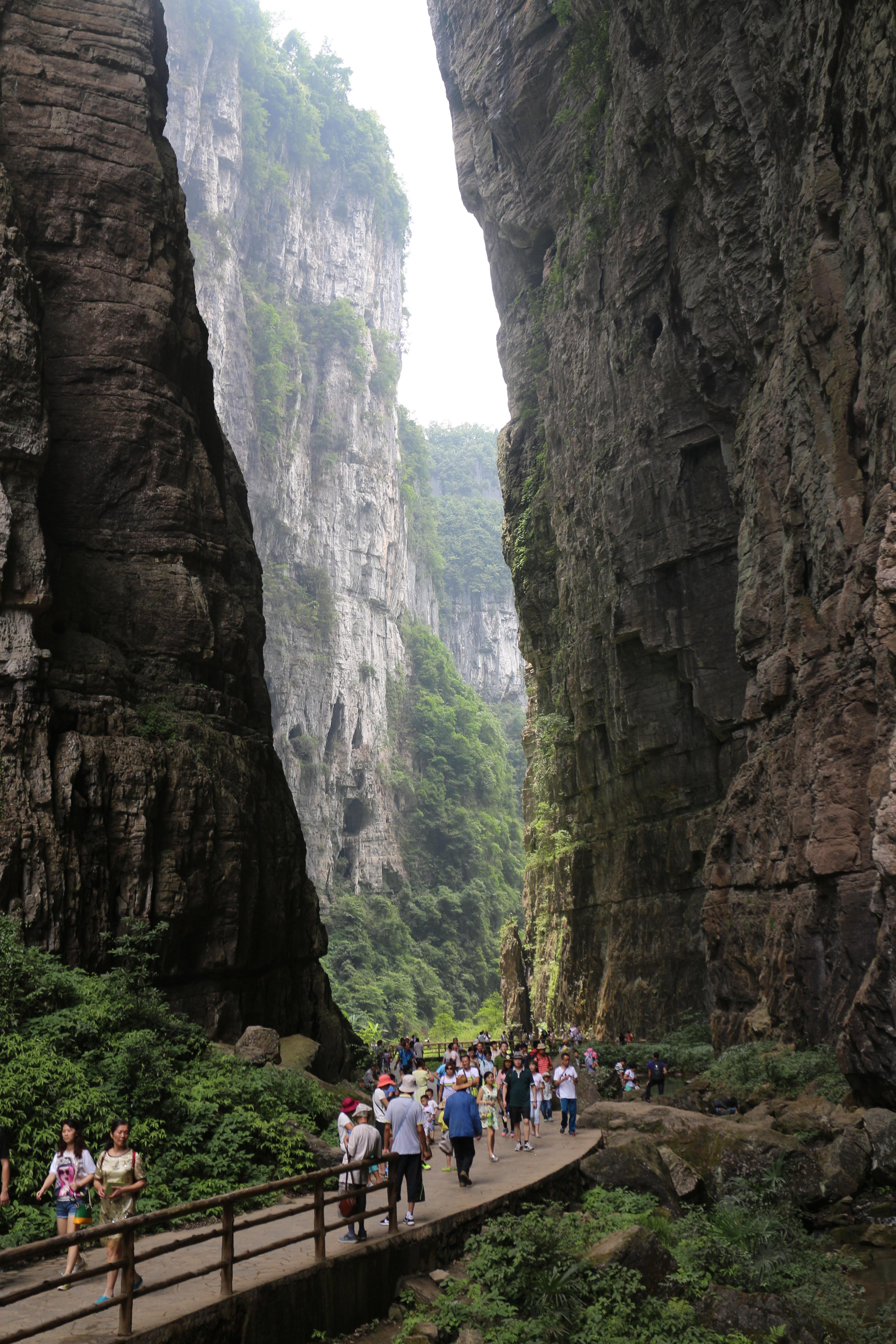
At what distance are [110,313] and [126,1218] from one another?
59.1ft

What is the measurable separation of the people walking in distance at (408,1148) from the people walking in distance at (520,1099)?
4.54 metres

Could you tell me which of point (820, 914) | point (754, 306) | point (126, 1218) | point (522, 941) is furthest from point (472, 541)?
point (126, 1218)

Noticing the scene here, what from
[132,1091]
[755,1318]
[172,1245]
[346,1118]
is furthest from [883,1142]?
[172,1245]

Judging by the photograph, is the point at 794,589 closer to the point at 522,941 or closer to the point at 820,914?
the point at 820,914

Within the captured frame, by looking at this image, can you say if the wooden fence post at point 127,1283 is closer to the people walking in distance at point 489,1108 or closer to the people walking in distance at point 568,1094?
the people walking in distance at point 489,1108

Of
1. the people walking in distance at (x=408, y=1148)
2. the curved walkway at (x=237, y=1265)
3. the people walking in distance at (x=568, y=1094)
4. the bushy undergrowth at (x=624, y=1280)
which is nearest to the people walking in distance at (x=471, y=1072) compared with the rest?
the curved walkway at (x=237, y=1265)

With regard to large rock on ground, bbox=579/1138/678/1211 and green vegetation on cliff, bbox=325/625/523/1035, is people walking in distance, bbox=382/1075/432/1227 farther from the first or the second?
green vegetation on cliff, bbox=325/625/523/1035

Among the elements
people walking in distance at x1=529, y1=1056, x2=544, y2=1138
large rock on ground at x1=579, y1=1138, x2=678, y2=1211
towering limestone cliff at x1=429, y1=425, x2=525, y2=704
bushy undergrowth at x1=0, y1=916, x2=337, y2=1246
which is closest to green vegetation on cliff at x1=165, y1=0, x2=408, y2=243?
towering limestone cliff at x1=429, y1=425, x2=525, y2=704

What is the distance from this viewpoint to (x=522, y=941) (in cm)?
4781

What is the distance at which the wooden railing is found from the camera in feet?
19.5

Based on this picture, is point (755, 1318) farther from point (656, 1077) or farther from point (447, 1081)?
point (656, 1077)

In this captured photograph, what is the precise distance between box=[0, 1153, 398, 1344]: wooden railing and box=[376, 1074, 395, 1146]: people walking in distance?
2.18 m

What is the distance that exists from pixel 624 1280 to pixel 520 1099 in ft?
17.4

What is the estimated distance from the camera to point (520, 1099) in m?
14.6
